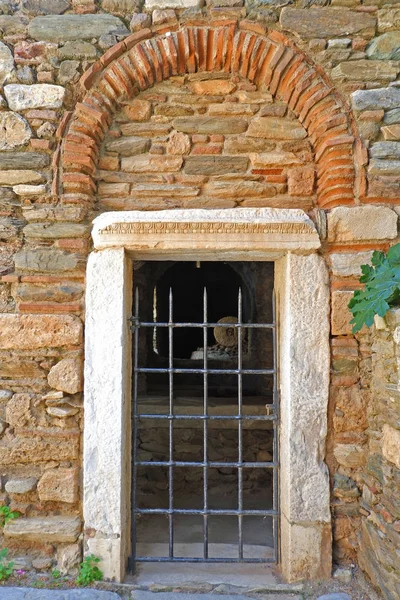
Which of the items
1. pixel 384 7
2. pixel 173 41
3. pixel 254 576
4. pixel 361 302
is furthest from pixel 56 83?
pixel 254 576

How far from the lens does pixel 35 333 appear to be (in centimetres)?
257

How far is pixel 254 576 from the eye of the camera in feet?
8.52

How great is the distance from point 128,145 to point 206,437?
1.89m

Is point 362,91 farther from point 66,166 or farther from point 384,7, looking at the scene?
point 66,166

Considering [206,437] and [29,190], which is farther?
[206,437]

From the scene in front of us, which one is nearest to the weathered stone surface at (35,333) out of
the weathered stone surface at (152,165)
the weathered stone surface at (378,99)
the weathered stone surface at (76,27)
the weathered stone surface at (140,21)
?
the weathered stone surface at (152,165)

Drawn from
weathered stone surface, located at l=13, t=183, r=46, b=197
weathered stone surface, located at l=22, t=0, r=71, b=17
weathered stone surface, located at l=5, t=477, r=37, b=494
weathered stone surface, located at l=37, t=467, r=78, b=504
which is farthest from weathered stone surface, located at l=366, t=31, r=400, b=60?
weathered stone surface, located at l=5, t=477, r=37, b=494

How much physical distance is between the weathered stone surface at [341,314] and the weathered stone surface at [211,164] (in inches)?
40.0

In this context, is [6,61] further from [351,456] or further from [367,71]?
[351,456]

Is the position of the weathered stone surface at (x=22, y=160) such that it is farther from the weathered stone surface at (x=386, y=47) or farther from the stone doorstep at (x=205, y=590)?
the stone doorstep at (x=205, y=590)

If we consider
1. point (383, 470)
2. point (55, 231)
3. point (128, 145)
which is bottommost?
point (383, 470)

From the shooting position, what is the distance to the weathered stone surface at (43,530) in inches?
98.4

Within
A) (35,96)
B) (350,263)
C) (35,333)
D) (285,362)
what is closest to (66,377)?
(35,333)

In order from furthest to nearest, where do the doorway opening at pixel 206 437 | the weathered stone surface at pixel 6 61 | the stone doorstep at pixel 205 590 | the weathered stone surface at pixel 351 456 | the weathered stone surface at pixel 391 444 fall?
the doorway opening at pixel 206 437
the weathered stone surface at pixel 6 61
the weathered stone surface at pixel 351 456
the stone doorstep at pixel 205 590
the weathered stone surface at pixel 391 444
